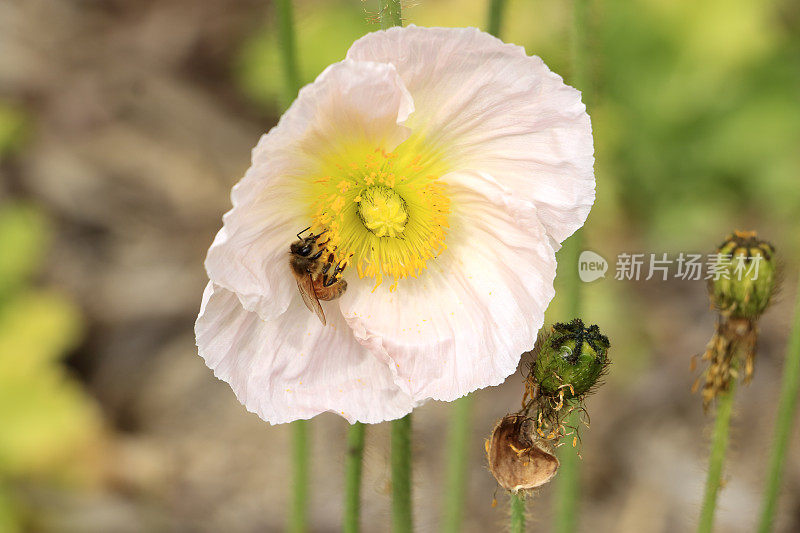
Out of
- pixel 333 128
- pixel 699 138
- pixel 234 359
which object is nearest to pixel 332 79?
pixel 333 128

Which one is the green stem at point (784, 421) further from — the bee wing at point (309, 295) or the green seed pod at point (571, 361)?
the bee wing at point (309, 295)

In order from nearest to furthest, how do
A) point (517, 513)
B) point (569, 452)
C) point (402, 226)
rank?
point (517, 513), point (402, 226), point (569, 452)

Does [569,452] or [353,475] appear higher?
[569,452]

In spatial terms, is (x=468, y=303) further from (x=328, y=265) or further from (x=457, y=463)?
(x=457, y=463)

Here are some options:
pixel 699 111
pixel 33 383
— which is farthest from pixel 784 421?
pixel 699 111

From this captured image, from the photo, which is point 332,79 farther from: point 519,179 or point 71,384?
point 71,384

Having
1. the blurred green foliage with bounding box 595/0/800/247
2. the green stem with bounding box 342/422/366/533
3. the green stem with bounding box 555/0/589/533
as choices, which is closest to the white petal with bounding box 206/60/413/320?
the green stem with bounding box 342/422/366/533

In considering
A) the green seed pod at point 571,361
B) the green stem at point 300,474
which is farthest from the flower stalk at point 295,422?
the green seed pod at point 571,361
